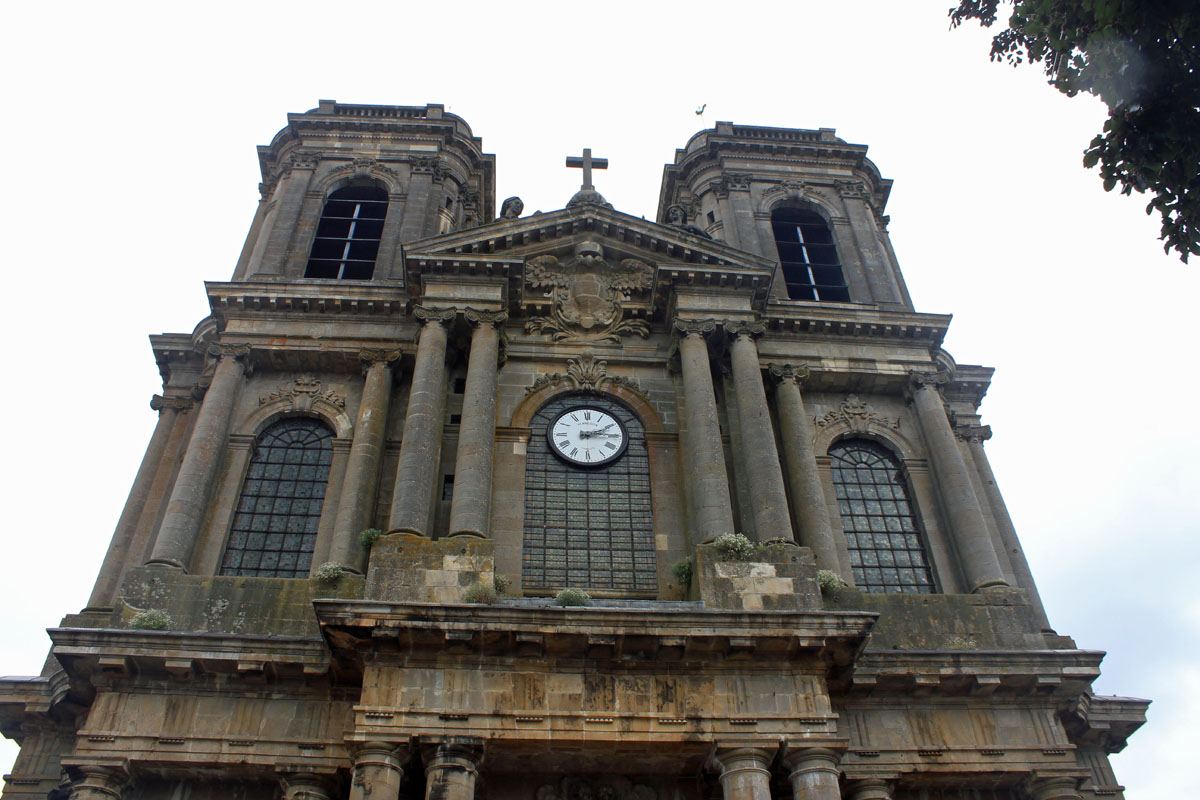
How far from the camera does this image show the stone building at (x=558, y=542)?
12734 millimetres

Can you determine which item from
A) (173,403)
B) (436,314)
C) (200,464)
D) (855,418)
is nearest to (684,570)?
(855,418)

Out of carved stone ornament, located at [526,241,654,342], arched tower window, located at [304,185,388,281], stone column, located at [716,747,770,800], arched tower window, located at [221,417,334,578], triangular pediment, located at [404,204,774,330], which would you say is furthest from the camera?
arched tower window, located at [304,185,388,281]

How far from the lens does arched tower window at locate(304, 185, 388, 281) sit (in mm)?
23438

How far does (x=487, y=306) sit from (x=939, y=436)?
31.1 ft

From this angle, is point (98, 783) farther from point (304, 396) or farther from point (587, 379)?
point (587, 379)

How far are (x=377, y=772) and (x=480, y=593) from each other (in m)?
2.89

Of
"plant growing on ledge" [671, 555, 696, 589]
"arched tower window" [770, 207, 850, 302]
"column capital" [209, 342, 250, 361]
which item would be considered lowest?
"plant growing on ledge" [671, 555, 696, 589]

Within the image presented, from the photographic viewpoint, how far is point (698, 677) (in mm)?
12977

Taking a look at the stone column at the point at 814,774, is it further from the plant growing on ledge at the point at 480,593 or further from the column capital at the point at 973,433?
the column capital at the point at 973,433

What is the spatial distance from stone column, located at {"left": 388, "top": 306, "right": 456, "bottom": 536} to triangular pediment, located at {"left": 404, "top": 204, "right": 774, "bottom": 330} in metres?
1.36

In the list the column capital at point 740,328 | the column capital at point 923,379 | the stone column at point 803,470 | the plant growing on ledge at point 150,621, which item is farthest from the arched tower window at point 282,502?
the column capital at point 923,379

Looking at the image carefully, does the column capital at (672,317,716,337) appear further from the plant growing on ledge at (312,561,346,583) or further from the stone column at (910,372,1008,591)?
the plant growing on ledge at (312,561,346,583)

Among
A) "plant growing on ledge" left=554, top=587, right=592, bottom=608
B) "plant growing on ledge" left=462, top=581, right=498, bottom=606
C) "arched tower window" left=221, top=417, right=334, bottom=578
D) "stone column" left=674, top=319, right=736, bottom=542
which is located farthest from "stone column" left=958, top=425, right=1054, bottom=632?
"arched tower window" left=221, top=417, right=334, bottom=578

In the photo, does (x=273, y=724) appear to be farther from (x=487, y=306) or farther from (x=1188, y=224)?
(x=1188, y=224)
